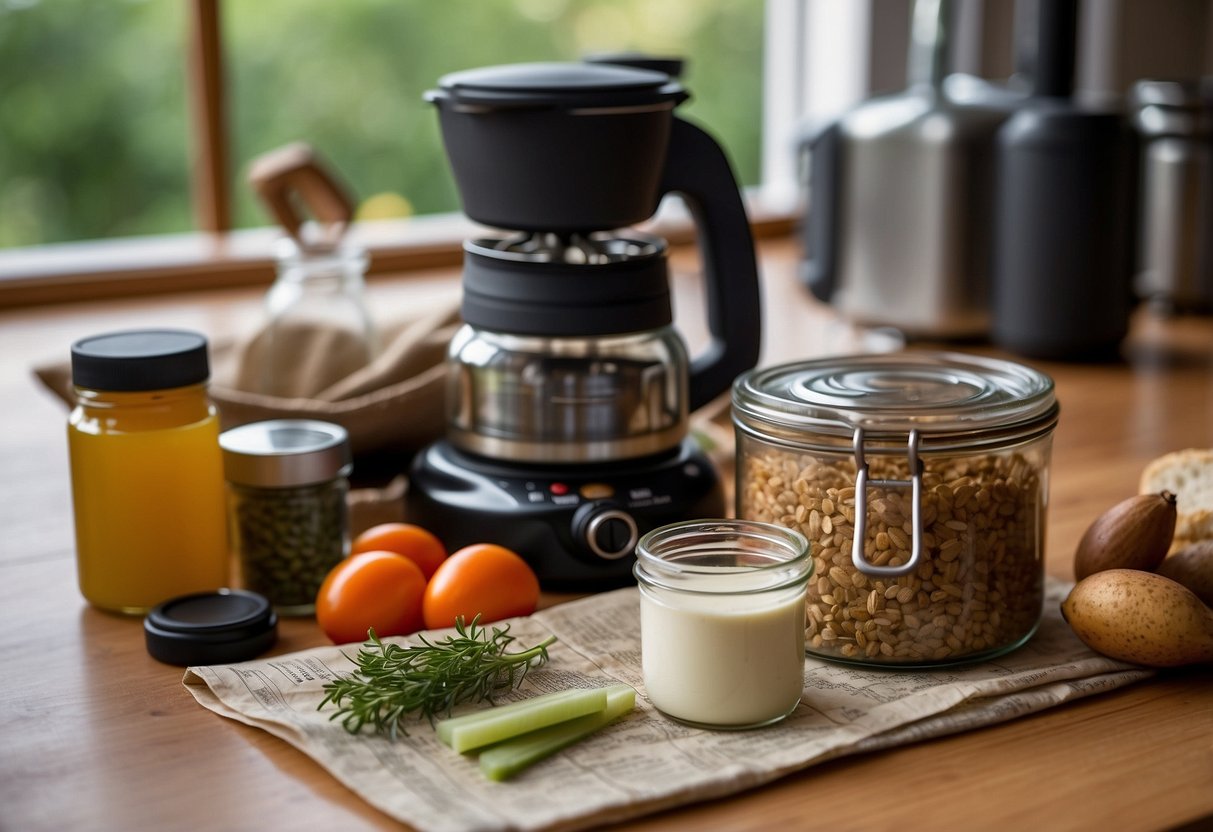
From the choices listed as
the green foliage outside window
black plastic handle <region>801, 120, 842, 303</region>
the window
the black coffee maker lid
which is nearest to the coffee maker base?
the black coffee maker lid

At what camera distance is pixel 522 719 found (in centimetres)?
73

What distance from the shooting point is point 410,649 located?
801 mm

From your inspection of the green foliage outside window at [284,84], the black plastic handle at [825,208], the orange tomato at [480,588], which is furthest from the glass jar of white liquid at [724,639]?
the green foliage outside window at [284,84]

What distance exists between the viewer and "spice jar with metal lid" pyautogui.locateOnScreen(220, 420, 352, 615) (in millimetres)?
934

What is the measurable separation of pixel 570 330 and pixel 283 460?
0.21 metres

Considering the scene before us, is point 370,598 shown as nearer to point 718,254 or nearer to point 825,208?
point 718,254

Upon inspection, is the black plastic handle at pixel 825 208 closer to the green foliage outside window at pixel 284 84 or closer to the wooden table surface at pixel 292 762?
the wooden table surface at pixel 292 762

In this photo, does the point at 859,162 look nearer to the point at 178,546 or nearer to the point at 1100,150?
the point at 1100,150

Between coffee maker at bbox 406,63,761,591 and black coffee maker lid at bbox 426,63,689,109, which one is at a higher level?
black coffee maker lid at bbox 426,63,689,109

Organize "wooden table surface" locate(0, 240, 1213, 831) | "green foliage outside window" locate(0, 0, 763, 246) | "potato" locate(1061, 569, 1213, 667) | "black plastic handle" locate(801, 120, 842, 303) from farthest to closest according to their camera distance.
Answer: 1. "green foliage outside window" locate(0, 0, 763, 246)
2. "black plastic handle" locate(801, 120, 842, 303)
3. "potato" locate(1061, 569, 1213, 667)
4. "wooden table surface" locate(0, 240, 1213, 831)

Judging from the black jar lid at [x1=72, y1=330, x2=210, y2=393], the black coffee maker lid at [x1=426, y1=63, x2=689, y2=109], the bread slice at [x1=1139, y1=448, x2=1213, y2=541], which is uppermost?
the black coffee maker lid at [x1=426, y1=63, x2=689, y2=109]

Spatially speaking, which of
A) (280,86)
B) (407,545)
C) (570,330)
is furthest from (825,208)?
(280,86)

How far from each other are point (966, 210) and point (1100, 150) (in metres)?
0.16

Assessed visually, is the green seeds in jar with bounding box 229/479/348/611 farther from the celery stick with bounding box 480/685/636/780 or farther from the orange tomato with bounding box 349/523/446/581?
the celery stick with bounding box 480/685/636/780
